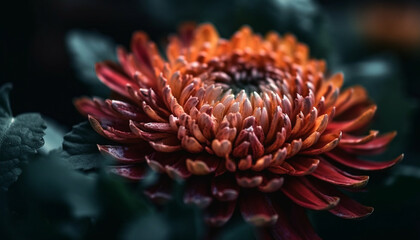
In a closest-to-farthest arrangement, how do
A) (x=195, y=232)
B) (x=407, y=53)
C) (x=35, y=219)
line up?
(x=35, y=219) < (x=195, y=232) < (x=407, y=53)

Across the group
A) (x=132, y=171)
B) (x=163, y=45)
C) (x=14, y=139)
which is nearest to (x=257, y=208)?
(x=132, y=171)

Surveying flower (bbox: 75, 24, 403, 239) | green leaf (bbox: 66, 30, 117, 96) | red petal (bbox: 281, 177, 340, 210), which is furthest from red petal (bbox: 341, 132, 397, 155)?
green leaf (bbox: 66, 30, 117, 96)

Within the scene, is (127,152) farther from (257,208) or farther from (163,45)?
(163,45)

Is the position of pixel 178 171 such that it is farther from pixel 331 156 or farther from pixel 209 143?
pixel 331 156

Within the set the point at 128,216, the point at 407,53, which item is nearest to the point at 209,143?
the point at 128,216

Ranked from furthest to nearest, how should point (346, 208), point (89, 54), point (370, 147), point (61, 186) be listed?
1. point (89, 54)
2. point (370, 147)
3. point (346, 208)
4. point (61, 186)

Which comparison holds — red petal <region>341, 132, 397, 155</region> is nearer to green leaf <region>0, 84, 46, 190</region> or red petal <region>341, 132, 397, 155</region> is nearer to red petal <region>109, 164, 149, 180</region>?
red petal <region>109, 164, 149, 180</region>
